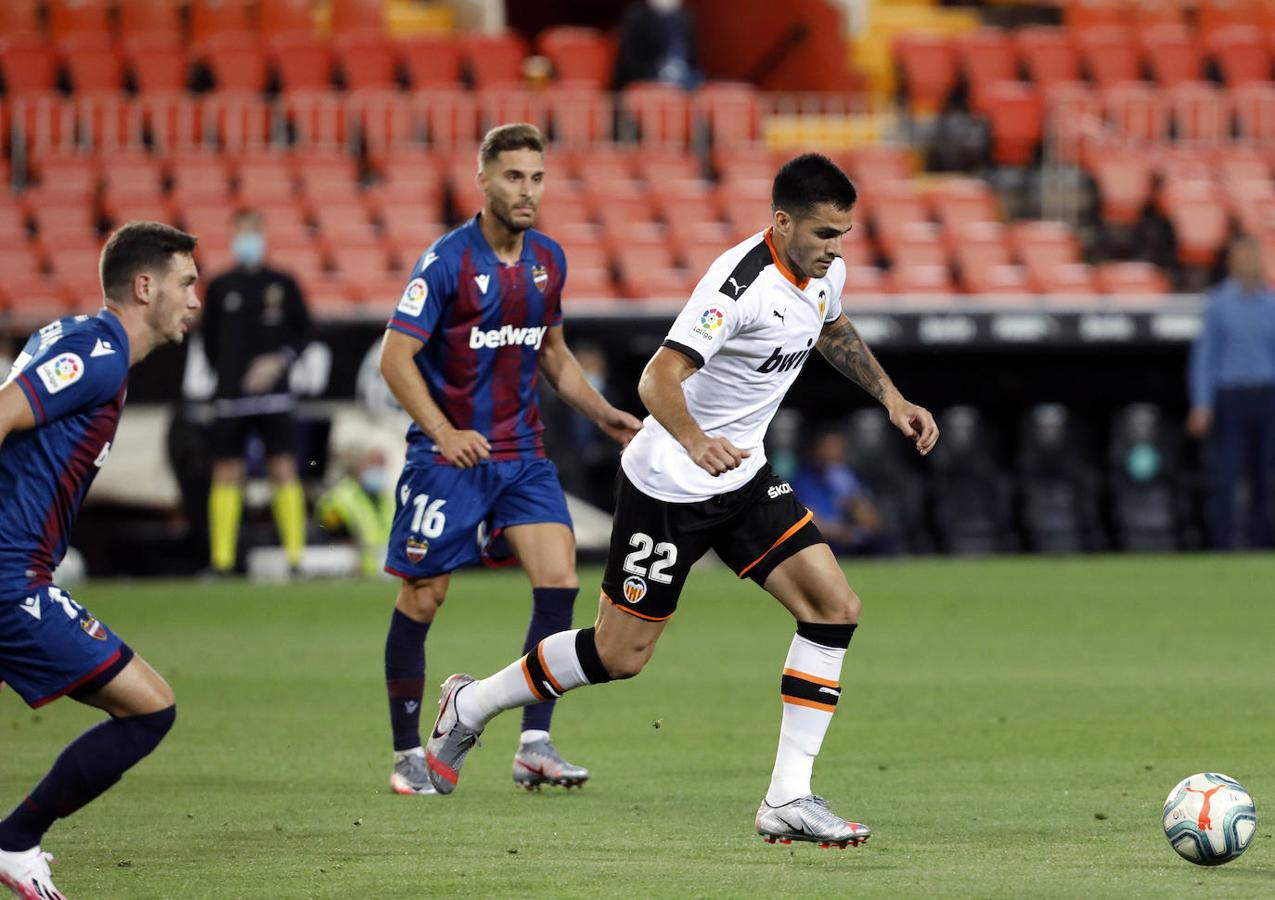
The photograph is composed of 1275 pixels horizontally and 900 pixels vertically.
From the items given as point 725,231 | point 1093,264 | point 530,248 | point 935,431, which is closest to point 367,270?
point 725,231

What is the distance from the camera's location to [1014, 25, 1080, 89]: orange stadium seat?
23000 mm

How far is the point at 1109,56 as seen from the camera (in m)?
23.2

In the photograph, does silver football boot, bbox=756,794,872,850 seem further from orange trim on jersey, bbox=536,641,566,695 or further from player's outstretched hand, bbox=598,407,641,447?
player's outstretched hand, bbox=598,407,641,447

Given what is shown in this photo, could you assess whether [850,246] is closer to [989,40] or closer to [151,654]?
[989,40]

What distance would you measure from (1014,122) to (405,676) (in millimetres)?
15119

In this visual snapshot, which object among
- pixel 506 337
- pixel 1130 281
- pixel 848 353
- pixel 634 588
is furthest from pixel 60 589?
pixel 1130 281

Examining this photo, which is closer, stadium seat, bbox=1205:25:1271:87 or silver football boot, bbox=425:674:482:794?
silver football boot, bbox=425:674:482:794

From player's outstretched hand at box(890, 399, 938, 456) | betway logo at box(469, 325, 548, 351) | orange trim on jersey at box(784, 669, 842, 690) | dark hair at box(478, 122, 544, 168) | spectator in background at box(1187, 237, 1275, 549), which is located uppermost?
dark hair at box(478, 122, 544, 168)

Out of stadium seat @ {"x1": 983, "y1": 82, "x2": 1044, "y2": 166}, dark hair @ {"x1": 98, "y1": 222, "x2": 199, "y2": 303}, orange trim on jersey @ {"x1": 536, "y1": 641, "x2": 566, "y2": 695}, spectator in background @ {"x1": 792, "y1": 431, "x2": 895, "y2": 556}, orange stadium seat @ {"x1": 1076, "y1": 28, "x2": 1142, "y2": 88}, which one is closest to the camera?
dark hair @ {"x1": 98, "y1": 222, "x2": 199, "y2": 303}

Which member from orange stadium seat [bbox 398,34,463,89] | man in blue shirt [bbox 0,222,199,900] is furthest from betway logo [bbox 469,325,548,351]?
orange stadium seat [bbox 398,34,463,89]

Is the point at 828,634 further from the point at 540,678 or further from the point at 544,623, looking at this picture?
the point at 544,623

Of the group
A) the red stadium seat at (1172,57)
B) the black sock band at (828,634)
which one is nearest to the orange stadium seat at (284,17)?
the red stadium seat at (1172,57)

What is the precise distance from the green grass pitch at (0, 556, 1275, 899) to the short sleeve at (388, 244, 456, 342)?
1.67 meters

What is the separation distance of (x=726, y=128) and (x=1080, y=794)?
14.9 metres
